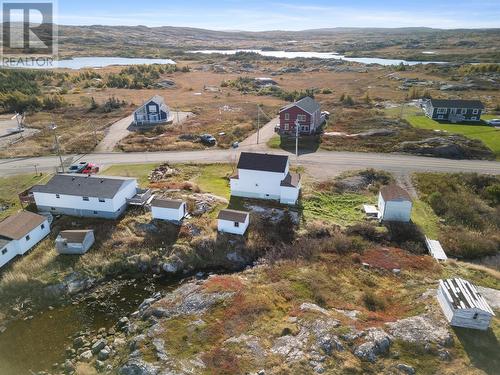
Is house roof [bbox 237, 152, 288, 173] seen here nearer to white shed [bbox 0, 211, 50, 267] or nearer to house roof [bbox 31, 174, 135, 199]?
house roof [bbox 31, 174, 135, 199]

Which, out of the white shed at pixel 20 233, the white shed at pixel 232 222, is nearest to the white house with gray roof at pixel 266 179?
the white shed at pixel 232 222

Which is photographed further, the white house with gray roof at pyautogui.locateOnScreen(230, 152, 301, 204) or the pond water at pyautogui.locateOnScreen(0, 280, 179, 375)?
the white house with gray roof at pyautogui.locateOnScreen(230, 152, 301, 204)

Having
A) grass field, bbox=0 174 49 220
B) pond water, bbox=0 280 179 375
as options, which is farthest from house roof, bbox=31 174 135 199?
pond water, bbox=0 280 179 375

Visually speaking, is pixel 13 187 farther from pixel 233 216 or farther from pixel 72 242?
pixel 233 216

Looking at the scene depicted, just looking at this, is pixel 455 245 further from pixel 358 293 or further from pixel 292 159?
pixel 292 159

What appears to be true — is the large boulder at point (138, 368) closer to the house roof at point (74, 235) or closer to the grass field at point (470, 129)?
the house roof at point (74, 235)

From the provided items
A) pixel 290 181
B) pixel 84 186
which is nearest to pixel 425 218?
pixel 290 181
